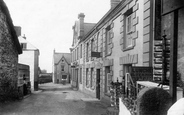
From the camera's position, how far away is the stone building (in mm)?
12586

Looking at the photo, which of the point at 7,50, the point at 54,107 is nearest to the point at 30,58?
the point at 7,50

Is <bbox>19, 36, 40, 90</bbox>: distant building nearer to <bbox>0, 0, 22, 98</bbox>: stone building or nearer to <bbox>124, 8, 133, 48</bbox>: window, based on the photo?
<bbox>0, 0, 22, 98</bbox>: stone building

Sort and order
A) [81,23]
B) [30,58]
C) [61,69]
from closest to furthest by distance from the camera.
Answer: [81,23] < [30,58] < [61,69]

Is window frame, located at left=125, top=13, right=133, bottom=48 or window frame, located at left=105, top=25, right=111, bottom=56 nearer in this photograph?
window frame, located at left=125, top=13, right=133, bottom=48

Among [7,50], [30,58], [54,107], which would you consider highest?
[7,50]

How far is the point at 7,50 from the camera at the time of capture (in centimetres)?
1372

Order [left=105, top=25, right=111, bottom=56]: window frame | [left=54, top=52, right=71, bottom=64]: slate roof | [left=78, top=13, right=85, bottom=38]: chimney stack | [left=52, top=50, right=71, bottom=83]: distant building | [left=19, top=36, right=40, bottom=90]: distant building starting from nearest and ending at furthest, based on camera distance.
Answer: [left=105, top=25, right=111, bottom=56]: window frame < [left=78, top=13, right=85, bottom=38]: chimney stack < [left=19, top=36, right=40, bottom=90]: distant building < [left=52, top=50, right=71, bottom=83]: distant building < [left=54, top=52, right=71, bottom=64]: slate roof

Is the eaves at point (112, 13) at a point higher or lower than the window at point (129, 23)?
higher

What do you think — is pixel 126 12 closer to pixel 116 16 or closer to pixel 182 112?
pixel 116 16

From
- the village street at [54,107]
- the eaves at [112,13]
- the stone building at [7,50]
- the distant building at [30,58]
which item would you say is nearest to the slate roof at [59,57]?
the distant building at [30,58]

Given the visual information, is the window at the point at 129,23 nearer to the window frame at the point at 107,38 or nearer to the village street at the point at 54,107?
the window frame at the point at 107,38

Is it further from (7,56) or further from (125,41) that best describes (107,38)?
(7,56)

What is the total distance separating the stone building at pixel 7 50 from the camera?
41.3 feet

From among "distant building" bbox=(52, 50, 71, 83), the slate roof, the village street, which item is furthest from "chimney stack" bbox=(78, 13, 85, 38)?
the slate roof
